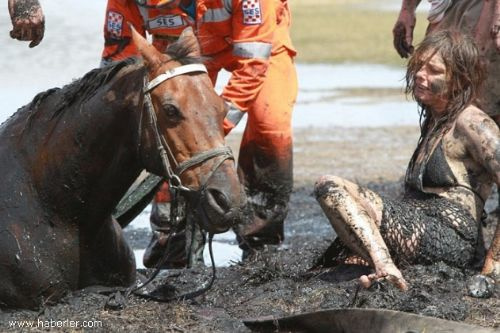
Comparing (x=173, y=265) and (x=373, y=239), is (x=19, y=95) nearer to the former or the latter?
(x=173, y=265)

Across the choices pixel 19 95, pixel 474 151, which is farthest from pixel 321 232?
pixel 474 151

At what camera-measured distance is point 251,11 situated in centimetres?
690

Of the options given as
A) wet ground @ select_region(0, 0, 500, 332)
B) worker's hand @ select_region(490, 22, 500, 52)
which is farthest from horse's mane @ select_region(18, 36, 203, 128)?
worker's hand @ select_region(490, 22, 500, 52)

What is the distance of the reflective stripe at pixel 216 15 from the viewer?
7.05 m

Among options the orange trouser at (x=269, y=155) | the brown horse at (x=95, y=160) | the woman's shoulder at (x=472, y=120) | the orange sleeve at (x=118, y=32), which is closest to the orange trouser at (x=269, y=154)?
the orange trouser at (x=269, y=155)

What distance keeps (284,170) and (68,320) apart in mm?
2648

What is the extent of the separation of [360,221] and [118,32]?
6.73 feet

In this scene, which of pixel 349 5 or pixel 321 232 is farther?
pixel 349 5

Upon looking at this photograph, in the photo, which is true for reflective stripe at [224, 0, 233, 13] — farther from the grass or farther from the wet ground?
the grass

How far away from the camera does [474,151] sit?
6230 mm

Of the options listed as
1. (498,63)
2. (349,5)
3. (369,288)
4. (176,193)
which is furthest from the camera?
(349,5)

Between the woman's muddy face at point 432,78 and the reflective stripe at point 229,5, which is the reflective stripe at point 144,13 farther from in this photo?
the woman's muddy face at point 432,78

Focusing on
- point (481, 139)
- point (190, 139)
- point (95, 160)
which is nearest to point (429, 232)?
point (481, 139)

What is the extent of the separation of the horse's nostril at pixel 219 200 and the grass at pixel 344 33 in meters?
15.8
